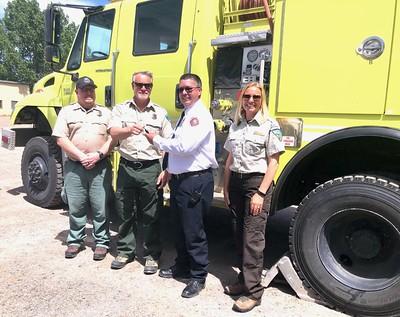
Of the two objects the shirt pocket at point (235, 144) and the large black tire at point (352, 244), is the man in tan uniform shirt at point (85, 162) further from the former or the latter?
the large black tire at point (352, 244)

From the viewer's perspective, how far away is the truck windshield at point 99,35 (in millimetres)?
5077

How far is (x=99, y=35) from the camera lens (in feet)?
17.2

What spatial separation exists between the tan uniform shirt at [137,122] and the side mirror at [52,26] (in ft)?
6.55

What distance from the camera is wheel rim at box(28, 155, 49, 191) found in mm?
5992

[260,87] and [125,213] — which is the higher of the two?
[260,87]

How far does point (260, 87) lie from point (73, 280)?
2.26m

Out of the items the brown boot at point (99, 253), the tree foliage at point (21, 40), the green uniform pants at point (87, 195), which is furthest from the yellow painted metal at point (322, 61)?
the tree foliage at point (21, 40)

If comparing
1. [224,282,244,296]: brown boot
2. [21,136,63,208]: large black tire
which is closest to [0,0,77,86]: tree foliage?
[21,136,63,208]: large black tire

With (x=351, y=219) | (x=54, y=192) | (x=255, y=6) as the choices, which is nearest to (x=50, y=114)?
(x=54, y=192)

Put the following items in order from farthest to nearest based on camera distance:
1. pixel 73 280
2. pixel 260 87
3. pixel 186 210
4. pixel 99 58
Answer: pixel 99 58
pixel 73 280
pixel 186 210
pixel 260 87

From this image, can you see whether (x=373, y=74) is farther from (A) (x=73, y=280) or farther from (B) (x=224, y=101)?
(A) (x=73, y=280)

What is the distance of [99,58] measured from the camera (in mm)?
5133

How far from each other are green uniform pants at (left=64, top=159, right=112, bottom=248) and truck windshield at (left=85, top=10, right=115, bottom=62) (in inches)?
59.5

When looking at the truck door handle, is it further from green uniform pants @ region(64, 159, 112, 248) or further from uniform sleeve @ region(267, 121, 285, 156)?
green uniform pants @ region(64, 159, 112, 248)
